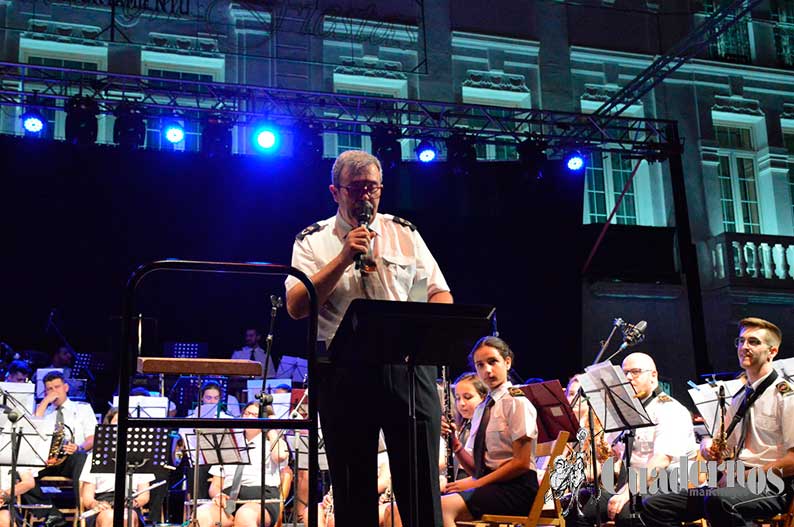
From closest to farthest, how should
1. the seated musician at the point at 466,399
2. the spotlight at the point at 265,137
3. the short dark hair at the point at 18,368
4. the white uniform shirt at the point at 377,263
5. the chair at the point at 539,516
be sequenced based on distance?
the white uniform shirt at the point at 377,263, the chair at the point at 539,516, the seated musician at the point at 466,399, the short dark hair at the point at 18,368, the spotlight at the point at 265,137

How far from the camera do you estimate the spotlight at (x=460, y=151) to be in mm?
12727

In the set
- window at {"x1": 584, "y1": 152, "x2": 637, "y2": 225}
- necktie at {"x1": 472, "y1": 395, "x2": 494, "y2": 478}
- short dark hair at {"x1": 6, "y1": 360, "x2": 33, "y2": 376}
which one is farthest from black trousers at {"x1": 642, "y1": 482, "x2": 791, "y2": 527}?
window at {"x1": 584, "y1": 152, "x2": 637, "y2": 225}

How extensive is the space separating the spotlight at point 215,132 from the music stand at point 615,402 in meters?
7.42

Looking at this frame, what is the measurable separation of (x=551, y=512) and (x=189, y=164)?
28.6ft

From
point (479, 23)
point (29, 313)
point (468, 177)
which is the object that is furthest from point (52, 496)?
point (479, 23)

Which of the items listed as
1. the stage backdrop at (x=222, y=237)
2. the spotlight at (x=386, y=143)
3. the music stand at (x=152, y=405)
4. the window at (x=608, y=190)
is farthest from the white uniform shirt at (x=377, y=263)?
the window at (x=608, y=190)

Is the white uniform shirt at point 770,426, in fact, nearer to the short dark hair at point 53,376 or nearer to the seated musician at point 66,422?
the seated musician at point 66,422

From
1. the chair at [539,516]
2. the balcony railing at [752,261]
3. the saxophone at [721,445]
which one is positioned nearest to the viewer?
the chair at [539,516]

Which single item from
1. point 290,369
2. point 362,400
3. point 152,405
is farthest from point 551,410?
point 290,369

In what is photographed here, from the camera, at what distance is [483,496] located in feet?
17.2

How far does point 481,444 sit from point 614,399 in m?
1.11

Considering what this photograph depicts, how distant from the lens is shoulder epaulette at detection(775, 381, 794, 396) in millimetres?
5705

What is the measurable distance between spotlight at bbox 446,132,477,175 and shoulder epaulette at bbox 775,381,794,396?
7.42 m

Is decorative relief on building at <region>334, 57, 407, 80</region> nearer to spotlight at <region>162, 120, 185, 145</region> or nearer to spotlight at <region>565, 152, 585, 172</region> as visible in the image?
spotlight at <region>565, 152, 585, 172</region>
